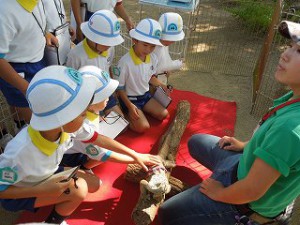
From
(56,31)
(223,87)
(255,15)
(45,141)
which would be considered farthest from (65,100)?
(255,15)

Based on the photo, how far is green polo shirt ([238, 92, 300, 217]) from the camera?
1337 millimetres

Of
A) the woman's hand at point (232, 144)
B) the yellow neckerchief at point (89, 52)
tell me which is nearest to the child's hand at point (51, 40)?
the yellow neckerchief at point (89, 52)

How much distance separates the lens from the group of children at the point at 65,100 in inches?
64.5

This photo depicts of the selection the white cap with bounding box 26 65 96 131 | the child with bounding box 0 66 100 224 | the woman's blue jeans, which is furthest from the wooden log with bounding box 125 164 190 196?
the white cap with bounding box 26 65 96 131

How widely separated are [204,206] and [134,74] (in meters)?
1.54

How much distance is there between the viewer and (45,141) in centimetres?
174

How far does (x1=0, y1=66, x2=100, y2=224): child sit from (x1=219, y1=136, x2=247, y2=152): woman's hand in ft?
3.50

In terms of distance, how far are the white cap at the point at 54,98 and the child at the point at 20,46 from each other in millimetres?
646

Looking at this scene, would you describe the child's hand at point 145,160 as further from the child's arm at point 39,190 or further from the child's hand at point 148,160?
the child's arm at point 39,190

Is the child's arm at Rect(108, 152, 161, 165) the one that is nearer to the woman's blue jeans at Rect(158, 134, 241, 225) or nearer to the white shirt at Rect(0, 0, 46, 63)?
the woman's blue jeans at Rect(158, 134, 241, 225)

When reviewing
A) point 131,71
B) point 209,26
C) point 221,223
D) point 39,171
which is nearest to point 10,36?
point 39,171

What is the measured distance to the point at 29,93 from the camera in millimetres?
1597

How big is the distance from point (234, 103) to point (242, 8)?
218cm

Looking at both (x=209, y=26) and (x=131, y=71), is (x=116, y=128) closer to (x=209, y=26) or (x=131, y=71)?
(x=131, y=71)
